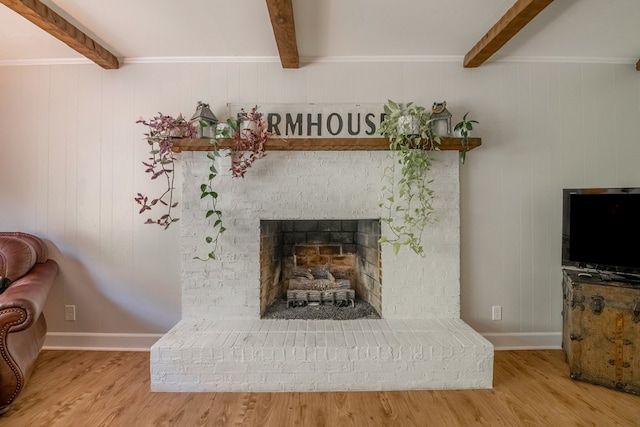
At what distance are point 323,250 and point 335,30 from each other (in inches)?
64.9

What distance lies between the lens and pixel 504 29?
6.35 ft

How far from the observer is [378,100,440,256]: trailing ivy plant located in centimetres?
215

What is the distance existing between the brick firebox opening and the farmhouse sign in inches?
28.0

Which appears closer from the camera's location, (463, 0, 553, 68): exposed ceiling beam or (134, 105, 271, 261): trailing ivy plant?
(463, 0, 553, 68): exposed ceiling beam

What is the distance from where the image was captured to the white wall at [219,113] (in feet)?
8.00

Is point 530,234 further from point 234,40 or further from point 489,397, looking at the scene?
point 234,40

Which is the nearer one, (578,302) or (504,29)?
(504,29)

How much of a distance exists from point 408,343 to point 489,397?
531 millimetres

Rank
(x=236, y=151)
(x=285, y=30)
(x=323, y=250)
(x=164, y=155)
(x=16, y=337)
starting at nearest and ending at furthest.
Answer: (x=16, y=337) < (x=285, y=30) < (x=236, y=151) < (x=164, y=155) < (x=323, y=250)

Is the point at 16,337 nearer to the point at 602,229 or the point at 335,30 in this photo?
the point at 335,30

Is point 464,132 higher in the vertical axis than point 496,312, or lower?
higher

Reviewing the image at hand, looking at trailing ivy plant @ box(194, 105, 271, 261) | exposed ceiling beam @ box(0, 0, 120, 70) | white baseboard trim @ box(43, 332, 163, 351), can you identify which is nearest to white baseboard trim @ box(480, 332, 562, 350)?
trailing ivy plant @ box(194, 105, 271, 261)

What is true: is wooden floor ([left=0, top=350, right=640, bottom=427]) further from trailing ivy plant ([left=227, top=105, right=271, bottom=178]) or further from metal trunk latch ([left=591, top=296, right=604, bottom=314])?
trailing ivy plant ([left=227, top=105, right=271, bottom=178])

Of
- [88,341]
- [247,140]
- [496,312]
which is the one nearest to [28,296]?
[88,341]
